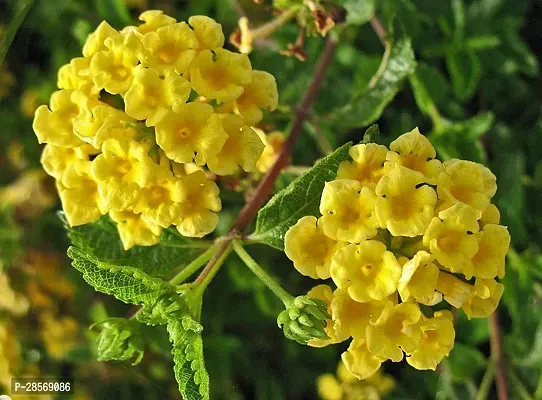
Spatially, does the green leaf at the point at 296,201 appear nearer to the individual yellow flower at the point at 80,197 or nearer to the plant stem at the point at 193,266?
the plant stem at the point at 193,266

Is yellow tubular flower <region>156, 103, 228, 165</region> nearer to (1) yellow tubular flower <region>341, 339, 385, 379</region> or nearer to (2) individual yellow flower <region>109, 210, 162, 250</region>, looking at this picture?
(2) individual yellow flower <region>109, 210, 162, 250</region>

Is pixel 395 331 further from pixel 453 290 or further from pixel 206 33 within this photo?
pixel 206 33

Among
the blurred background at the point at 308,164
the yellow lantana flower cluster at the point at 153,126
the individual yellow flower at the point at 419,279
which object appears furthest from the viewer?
the blurred background at the point at 308,164

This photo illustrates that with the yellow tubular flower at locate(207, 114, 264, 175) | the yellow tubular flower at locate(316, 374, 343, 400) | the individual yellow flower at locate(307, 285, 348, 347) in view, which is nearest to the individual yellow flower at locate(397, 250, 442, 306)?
the individual yellow flower at locate(307, 285, 348, 347)

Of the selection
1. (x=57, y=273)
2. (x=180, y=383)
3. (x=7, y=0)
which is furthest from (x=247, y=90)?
(x=7, y=0)

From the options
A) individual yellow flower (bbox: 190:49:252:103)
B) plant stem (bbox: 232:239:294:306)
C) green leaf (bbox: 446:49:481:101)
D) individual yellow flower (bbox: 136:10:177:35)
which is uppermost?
individual yellow flower (bbox: 136:10:177:35)

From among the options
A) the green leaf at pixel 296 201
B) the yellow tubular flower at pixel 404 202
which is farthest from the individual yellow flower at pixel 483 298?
the green leaf at pixel 296 201
